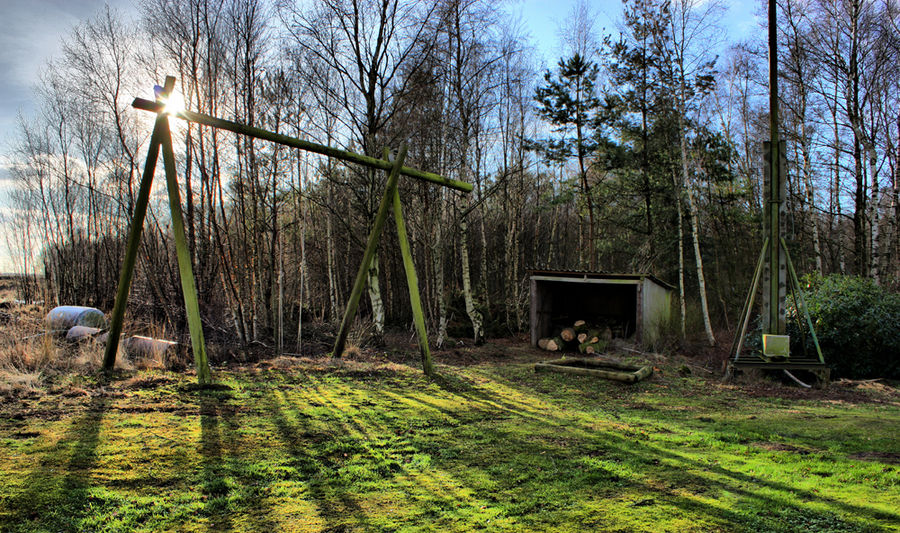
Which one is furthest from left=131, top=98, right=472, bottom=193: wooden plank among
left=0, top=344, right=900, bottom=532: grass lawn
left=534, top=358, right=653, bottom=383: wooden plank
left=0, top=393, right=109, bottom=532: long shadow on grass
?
left=534, top=358, right=653, bottom=383: wooden plank

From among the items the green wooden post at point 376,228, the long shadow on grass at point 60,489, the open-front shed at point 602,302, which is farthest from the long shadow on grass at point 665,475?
the open-front shed at point 602,302

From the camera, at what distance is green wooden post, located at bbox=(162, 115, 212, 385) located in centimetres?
508

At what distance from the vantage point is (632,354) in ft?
40.0

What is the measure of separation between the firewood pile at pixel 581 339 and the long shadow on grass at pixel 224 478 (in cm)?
1023

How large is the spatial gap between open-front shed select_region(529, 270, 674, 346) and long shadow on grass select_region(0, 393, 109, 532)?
1084 cm

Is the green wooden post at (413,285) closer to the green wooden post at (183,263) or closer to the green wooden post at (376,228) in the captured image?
the green wooden post at (376,228)

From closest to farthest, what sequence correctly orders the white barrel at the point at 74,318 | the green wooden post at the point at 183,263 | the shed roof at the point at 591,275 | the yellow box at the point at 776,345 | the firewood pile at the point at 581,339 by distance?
the green wooden post at the point at 183,263 < the yellow box at the point at 776,345 < the white barrel at the point at 74,318 < the shed roof at the point at 591,275 < the firewood pile at the point at 581,339

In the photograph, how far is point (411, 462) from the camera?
3459mm

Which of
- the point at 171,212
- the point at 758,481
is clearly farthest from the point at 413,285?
the point at 758,481

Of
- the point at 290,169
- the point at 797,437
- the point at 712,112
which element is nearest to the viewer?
the point at 797,437

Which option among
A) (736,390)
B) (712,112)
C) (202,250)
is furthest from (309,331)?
(712,112)

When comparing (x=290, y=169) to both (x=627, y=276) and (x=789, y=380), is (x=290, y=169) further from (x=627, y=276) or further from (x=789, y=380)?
(x=789, y=380)

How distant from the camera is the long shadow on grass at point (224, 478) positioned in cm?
245

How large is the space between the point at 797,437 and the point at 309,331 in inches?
389
